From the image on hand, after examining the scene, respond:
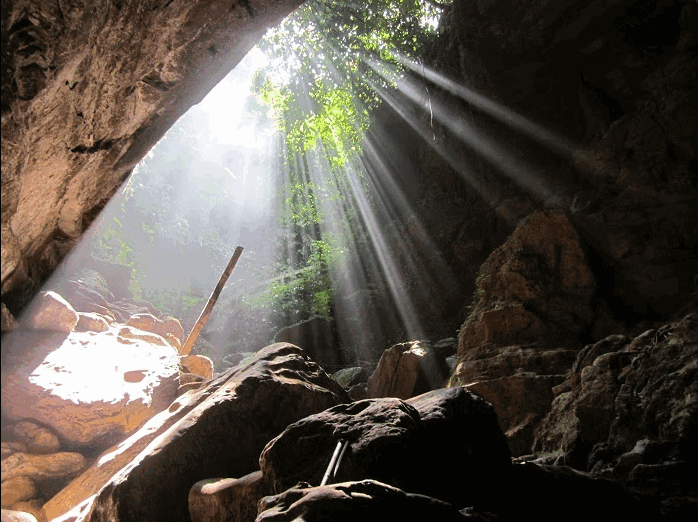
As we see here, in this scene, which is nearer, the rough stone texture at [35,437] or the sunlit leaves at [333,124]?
the rough stone texture at [35,437]

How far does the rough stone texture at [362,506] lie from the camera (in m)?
2.76

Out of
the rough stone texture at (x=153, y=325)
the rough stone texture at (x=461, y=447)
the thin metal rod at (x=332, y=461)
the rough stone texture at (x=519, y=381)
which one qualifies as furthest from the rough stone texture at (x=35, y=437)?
the rough stone texture at (x=519, y=381)

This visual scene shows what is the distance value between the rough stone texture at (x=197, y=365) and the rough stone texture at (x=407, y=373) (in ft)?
18.0

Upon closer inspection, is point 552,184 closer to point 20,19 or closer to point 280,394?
point 280,394

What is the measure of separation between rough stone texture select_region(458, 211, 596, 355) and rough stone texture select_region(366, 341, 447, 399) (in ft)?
3.24

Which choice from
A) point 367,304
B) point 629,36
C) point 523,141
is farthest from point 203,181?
point 629,36

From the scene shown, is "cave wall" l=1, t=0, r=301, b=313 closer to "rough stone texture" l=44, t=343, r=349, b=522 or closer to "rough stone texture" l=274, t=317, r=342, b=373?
"rough stone texture" l=44, t=343, r=349, b=522

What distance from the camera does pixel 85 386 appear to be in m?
9.38

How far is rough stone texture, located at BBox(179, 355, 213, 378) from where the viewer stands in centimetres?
1191

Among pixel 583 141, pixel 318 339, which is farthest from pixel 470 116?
pixel 318 339

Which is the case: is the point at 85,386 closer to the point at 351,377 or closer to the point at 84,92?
the point at 351,377

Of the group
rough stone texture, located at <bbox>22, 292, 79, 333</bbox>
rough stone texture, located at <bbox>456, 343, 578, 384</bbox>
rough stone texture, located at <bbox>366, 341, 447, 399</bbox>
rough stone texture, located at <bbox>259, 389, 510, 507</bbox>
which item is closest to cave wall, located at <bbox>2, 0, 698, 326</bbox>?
rough stone texture, located at <bbox>456, 343, 578, 384</bbox>

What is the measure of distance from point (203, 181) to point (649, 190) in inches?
1255

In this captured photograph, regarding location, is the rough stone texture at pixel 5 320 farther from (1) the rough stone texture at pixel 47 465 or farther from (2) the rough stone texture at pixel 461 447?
(1) the rough stone texture at pixel 47 465
